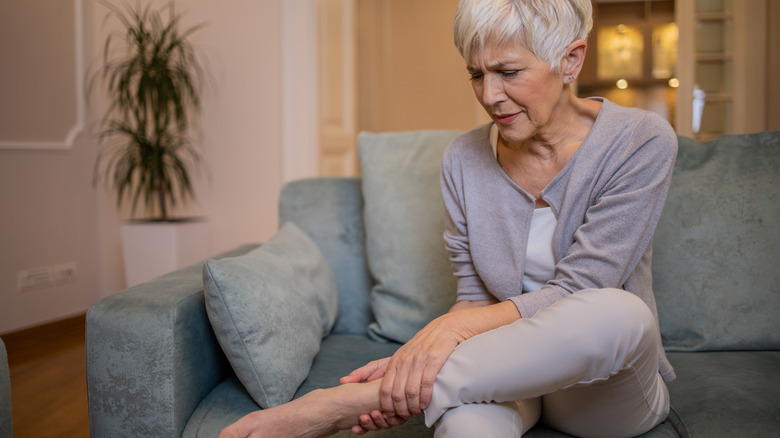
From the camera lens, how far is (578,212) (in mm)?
1174

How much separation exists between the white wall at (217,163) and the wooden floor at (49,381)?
21cm

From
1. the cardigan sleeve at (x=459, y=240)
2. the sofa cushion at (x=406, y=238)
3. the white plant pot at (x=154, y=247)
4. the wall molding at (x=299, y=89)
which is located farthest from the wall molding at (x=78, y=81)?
the cardigan sleeve at (x=459, y=240)

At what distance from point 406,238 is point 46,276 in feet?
7.58

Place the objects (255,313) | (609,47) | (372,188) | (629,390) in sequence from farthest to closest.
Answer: (609,47) → (372,188) → (255,313) → (629,390)

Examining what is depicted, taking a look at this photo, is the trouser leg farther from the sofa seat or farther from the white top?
the white top

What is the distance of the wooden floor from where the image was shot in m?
1.93

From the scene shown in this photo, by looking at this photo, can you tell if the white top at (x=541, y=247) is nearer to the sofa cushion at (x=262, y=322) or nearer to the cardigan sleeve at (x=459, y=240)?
the cardigan sleeve at (x=459, y=240)

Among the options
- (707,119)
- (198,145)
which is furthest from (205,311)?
(707,119)

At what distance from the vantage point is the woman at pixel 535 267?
91 centimetres

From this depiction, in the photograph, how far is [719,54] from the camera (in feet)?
12.0

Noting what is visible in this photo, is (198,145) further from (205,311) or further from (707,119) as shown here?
(707,119)

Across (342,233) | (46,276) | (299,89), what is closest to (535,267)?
(342,233)

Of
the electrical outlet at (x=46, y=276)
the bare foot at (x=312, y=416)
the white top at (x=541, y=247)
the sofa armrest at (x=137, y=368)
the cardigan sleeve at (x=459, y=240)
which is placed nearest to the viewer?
the bare foot at (x=312, y=416)

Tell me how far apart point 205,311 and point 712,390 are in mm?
1008
